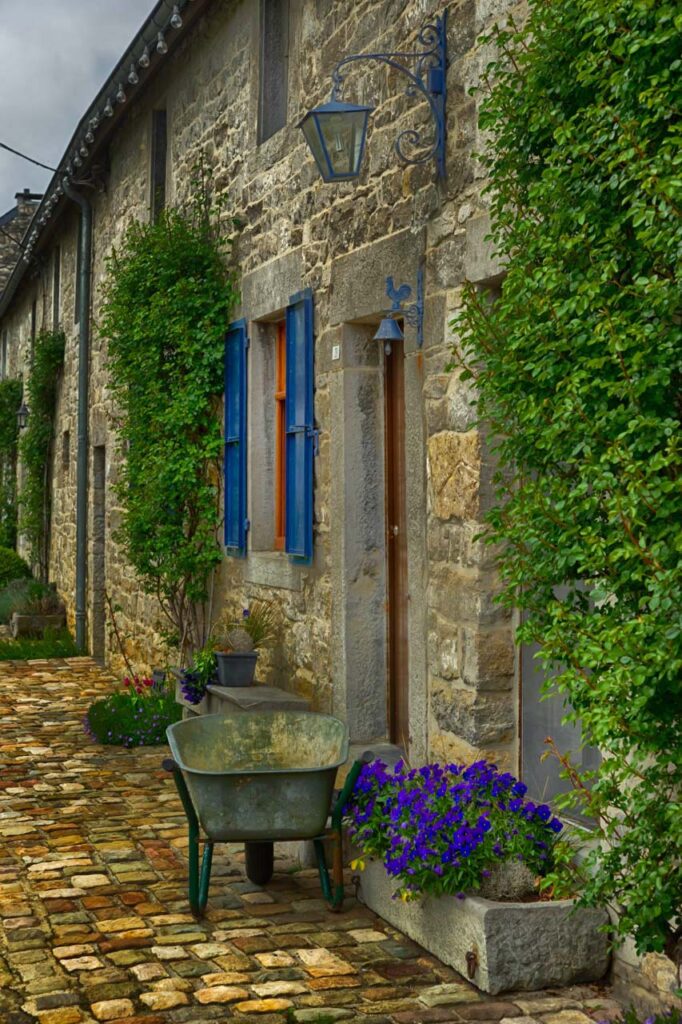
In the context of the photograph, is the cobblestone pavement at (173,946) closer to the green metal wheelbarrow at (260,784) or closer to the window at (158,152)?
the green metal wheelbarrow at (260,784)

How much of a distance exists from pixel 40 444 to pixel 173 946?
13.1 meters

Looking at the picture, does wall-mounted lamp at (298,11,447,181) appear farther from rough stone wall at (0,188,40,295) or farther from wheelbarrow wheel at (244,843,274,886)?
rough stone wall at (0,188,40,295)

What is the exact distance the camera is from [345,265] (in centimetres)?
643

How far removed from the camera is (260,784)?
471 centimetres

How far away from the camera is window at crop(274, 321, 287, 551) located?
7.76 m

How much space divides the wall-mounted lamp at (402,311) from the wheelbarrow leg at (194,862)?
2117 millimetres

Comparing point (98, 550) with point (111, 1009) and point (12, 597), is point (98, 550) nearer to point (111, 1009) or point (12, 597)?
point (12, 597)

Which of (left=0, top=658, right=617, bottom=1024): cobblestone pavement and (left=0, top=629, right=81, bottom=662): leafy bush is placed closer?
(left=0, top=658, right=617, bottom=1024): cobblestone pavement

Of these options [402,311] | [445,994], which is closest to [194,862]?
[445,994]

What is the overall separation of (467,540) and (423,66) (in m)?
2.10

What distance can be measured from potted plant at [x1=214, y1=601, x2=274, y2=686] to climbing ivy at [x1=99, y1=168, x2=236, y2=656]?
1.11 metres

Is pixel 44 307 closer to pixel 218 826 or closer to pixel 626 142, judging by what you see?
pixel 218 826

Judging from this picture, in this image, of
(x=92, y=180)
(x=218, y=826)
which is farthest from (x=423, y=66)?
(x=92, y=180)

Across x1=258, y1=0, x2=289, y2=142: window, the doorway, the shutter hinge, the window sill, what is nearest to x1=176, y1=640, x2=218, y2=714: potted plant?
the window sill
